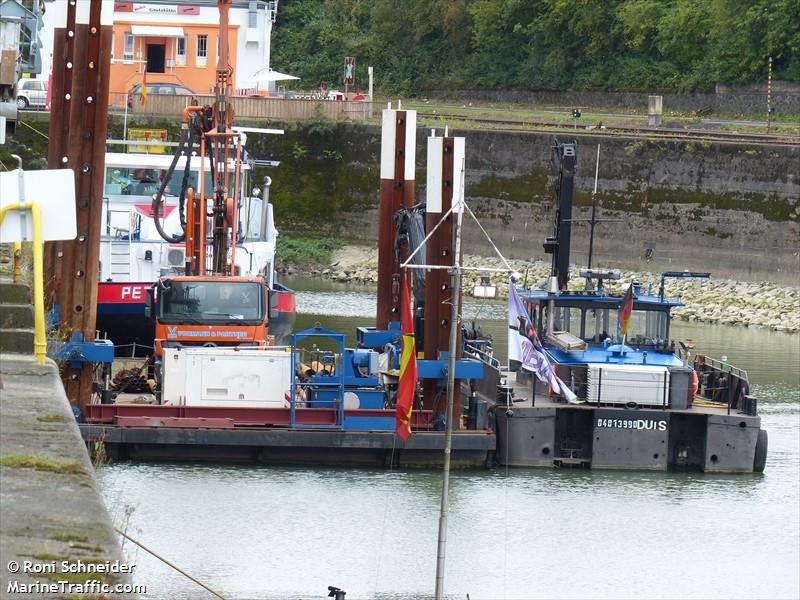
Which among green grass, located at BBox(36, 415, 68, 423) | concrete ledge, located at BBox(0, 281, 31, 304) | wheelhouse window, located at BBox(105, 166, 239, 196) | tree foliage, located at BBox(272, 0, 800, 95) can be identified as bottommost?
green grass, located at BBox(36, 415, 68, 423)

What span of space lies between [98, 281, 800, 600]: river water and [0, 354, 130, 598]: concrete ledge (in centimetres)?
873

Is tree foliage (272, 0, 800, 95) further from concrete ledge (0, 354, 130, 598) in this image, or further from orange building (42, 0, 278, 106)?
concrete ledge (0, 354, 130, 598)

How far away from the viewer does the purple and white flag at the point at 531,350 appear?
24438mm

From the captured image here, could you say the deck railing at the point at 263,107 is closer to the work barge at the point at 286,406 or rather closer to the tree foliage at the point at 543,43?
the tree foliage at the point at 543,43

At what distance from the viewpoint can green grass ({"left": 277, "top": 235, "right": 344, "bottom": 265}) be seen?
60000 millimetres

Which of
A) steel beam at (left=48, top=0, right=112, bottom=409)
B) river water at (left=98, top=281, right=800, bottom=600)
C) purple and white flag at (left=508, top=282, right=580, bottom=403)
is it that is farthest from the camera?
purple and white flag at (left=508, top=282, right=580, bottom=403)

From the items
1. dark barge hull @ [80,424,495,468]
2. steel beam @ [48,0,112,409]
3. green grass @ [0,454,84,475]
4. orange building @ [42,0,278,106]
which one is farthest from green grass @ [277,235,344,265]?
green grass @ [0,454,84,475]

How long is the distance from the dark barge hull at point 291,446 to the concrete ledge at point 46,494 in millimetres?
14330

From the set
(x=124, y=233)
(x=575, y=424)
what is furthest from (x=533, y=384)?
(x=124, y=233)

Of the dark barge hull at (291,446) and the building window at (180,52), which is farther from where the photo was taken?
the building window at (180,52)

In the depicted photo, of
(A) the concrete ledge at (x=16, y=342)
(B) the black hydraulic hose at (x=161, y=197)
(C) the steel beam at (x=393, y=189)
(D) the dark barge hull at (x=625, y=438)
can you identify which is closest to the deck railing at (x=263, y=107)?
(C) the steel beam at (x=393, y=189)

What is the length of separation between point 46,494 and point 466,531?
49.1ft

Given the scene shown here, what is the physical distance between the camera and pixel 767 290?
178ft

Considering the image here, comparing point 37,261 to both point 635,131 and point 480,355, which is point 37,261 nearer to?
point 480,355
